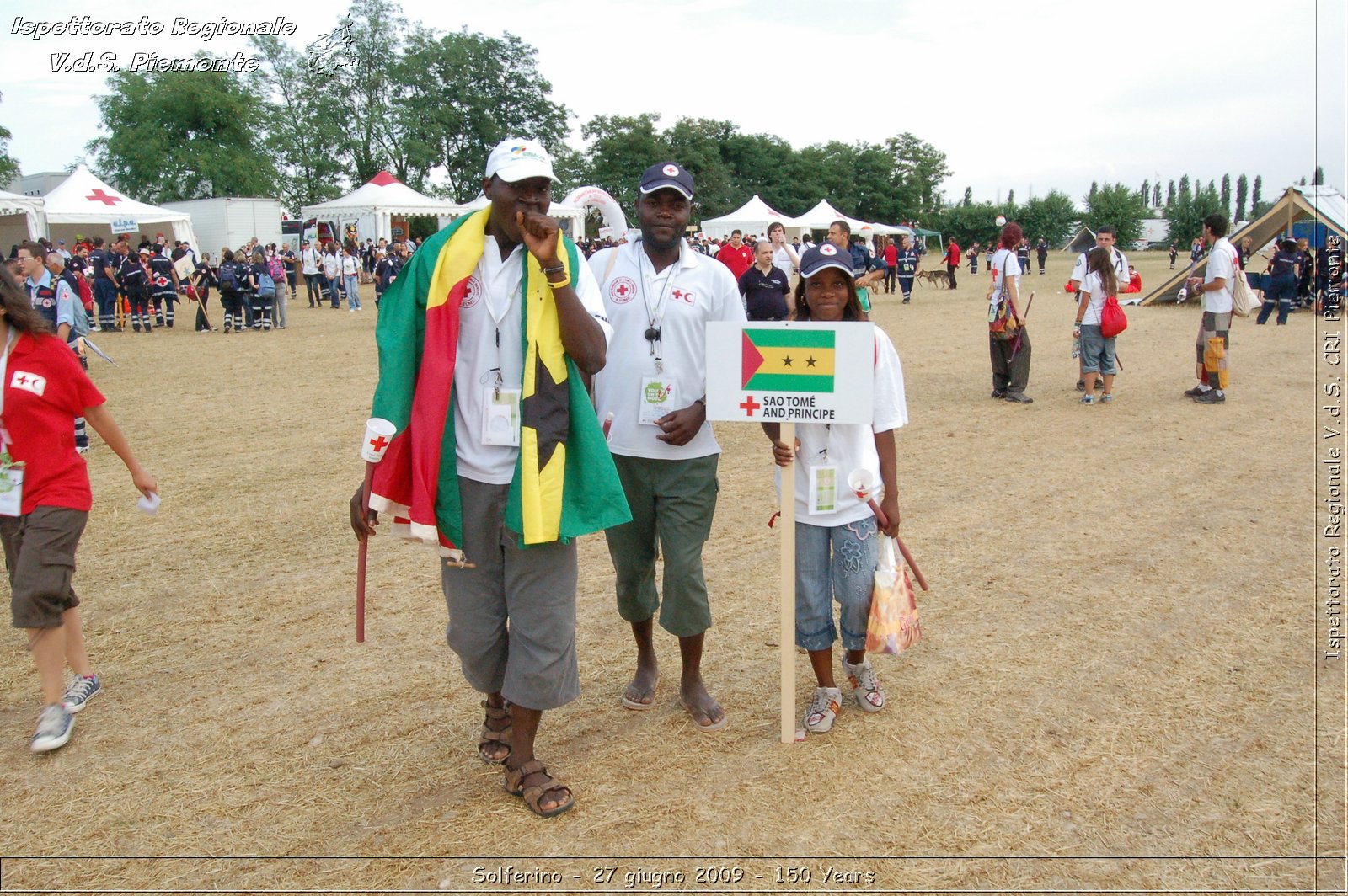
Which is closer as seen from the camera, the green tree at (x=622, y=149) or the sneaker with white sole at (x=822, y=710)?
the sneaker with white sole at (x=822, y=710)

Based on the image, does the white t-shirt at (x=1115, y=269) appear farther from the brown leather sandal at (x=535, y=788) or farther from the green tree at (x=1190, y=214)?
the green tree at (x=1190, y=214)

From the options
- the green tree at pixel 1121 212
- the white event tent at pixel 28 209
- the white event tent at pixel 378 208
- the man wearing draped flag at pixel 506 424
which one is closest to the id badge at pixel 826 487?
the man wearing draped flag at pixel 506 424

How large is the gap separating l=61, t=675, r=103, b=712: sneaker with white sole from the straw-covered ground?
0.06 metres

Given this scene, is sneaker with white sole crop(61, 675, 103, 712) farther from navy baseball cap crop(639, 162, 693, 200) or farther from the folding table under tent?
the folding table under tent

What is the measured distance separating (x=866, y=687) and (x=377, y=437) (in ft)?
7.17

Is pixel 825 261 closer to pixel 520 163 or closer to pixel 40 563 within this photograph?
pixel 520 163

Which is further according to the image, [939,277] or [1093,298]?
[939,277]

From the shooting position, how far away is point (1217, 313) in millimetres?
10109

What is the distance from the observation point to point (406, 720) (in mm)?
3924

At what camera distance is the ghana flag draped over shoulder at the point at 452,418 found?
305 cm

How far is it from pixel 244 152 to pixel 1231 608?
51.9 metres

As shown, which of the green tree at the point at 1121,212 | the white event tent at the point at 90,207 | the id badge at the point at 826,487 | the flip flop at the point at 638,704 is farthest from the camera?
the green tree at the point at 1121,212

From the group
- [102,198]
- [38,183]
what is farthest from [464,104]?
[102,198]

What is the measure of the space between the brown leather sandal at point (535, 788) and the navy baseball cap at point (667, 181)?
2.16 metres
